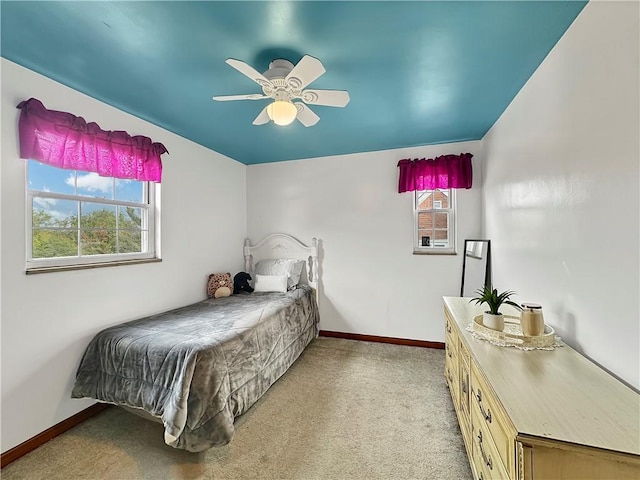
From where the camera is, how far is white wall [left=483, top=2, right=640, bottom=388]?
1.06 meters

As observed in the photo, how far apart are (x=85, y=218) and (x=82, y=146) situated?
57 centimetres

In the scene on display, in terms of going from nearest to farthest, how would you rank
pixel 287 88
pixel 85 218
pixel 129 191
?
pixel 287 88
pixel 85 218
pixel 129 191

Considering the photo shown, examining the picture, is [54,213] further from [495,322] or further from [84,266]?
[495,322]

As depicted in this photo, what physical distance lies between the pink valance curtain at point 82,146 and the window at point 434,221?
2.91 m

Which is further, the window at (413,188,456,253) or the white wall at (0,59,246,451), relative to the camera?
the window at (413,188,456,253)

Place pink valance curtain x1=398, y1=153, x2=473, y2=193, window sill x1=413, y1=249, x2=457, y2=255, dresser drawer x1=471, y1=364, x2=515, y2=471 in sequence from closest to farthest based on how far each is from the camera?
dresser drawer x1=471, y1=364, x2=515, y2=471, pink valance curtain x1=398, y1=153, x2=473, y2=193, window sill x1=413, y1=249, x2=457, y2=255

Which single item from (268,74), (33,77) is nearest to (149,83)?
(33,77)

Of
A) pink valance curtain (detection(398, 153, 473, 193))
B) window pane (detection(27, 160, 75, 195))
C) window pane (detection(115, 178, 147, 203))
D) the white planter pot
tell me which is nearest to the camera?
the white planter pot

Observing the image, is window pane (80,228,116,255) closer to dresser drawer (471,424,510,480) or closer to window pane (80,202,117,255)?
window pane (80,202,117,255)

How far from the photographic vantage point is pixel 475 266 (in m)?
2.99

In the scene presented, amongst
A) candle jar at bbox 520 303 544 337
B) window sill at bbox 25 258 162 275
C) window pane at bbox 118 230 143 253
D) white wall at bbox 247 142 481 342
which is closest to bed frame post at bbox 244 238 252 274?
white wall at bbox 247 142 481 342

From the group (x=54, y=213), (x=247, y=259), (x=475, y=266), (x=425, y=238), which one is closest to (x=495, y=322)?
(x=475, y=266)

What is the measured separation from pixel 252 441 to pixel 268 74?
237cm

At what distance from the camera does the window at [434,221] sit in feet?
10.8
